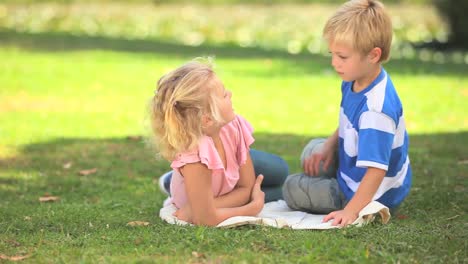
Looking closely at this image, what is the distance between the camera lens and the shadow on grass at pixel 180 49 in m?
10.4

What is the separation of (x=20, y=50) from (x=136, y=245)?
8714 mm

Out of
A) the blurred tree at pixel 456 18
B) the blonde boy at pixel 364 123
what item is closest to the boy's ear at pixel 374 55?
the blonde boy at pixel 364 123

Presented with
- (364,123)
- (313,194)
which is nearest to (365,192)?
(364,123)

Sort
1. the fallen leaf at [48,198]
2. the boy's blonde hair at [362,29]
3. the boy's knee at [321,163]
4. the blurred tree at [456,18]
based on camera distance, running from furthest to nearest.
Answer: the blurred tree at [456,18] → the fallen leaf at [48,198] → the boy's knee at [321,163] → the boy's blonde hair at [362,29]

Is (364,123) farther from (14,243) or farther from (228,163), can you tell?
(14,243)

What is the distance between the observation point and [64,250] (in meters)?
3.56

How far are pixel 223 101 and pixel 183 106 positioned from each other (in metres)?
0.20

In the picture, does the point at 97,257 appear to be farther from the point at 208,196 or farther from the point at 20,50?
the point at 20,50

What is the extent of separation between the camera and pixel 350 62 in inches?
161

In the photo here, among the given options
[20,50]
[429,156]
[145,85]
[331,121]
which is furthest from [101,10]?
[429,156]

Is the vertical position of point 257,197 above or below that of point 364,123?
below

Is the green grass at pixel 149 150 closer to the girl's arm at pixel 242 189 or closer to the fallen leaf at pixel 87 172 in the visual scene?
the fallen leaf at pixel 87 172

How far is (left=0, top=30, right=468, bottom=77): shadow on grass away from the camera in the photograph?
34.0 feet

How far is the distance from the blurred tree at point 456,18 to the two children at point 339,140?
842 cm
